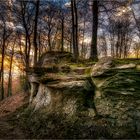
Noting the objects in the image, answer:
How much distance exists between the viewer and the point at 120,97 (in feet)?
40.5

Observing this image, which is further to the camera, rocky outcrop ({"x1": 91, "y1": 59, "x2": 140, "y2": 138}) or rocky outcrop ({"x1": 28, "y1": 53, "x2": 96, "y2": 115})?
rocky outcrop ({"x1": 28, "y1": 53, "x2": 96, "y2": 115})

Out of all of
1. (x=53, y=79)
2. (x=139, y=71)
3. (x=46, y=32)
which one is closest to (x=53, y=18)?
(x=46, y=32)

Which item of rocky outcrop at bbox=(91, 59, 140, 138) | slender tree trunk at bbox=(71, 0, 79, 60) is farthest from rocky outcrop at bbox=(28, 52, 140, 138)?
slender tree trunk at bbox=(71, 0, 79, 60)

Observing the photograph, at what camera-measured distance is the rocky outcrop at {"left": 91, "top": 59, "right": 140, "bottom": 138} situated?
450 inches

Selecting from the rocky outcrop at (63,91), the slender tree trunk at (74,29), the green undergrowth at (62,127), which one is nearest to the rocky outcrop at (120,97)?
the rocky outcrop at (63,91)

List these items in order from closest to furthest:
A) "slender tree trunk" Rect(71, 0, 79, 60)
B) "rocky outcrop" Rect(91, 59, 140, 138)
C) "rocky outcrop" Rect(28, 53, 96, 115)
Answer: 1. "rocky outcrop" Rect(91, 59, 140, 138)
2. "rocky outcrop" Rect(28, 53, 96, 115)
3. "slender tree trunk" Rect(71, 0, 79, 60)

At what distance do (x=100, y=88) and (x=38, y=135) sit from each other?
3475 mm

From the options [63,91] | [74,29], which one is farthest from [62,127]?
[74,29]

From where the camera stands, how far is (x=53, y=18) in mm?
34062

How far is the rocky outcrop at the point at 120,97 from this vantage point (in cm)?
1142

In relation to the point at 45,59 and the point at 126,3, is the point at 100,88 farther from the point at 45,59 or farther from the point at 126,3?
the point at 126,3

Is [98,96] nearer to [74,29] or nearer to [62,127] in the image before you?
[62,127]

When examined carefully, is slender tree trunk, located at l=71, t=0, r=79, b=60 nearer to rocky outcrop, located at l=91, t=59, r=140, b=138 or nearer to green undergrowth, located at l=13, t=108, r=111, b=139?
rocky outcrop, located at l=91, t=59, r=140, b=138

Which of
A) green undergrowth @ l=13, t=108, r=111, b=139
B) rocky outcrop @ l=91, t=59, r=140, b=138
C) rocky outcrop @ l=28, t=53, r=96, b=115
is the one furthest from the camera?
rocky outcrop @ l=28, t=53, r=96, b=115
